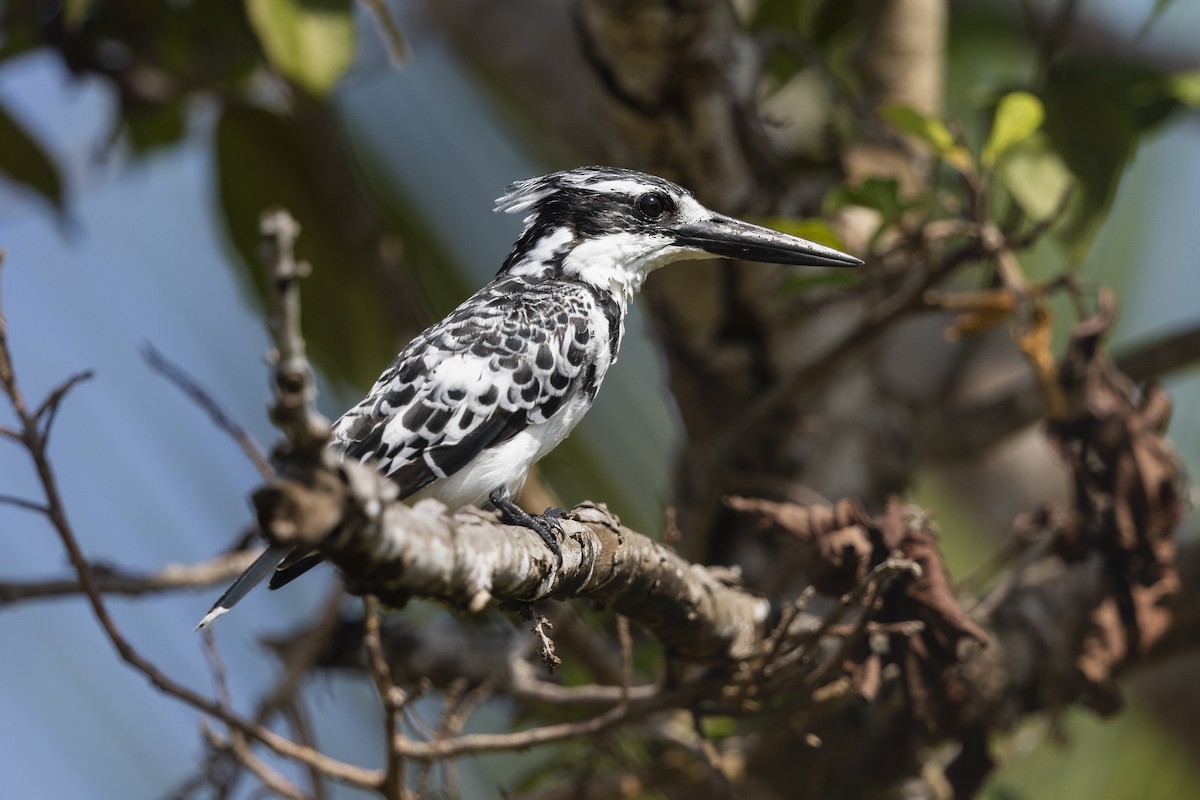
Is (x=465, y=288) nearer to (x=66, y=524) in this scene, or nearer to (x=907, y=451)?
(x=907, y=451)

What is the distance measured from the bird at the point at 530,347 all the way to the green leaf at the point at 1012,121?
16.1 inches

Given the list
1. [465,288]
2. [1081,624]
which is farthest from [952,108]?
[1081,624]

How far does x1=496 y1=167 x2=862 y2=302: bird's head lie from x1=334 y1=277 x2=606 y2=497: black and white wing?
169 millimetres

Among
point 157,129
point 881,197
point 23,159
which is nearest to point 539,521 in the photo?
point 881,197

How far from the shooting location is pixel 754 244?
2.89 metres

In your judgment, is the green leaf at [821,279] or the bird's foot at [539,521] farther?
the green leaf at [821,279]

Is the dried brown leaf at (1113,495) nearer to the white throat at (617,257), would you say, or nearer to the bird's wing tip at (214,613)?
the white throat at (617,257)

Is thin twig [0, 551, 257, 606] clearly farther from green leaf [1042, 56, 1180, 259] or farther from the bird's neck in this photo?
green leaf [1042, 56, 1180, 259]

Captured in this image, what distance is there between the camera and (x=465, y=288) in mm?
4676

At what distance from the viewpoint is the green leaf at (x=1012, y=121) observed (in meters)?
2.71

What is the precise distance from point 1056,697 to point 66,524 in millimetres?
2522

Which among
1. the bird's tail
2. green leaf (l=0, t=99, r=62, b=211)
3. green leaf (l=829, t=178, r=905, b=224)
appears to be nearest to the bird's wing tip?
the bird's tail

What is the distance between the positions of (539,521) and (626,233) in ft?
3.77

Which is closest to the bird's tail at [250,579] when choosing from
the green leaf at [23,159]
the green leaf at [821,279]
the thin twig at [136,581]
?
the thin twig at [136,581]
